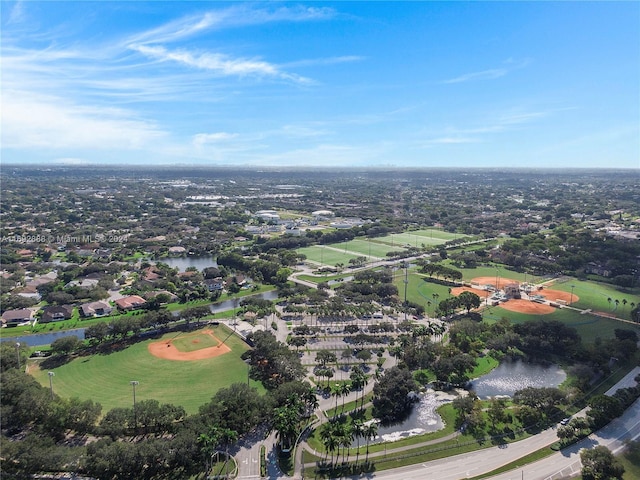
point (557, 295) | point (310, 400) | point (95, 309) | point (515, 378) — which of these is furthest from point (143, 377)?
point (557, 295)

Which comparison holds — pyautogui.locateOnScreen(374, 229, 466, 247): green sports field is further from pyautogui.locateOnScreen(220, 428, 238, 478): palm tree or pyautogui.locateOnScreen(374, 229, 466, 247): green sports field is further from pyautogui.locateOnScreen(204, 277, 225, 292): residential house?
pyautogui.locateOnScreen(220, 428, 238, 478): palm tree

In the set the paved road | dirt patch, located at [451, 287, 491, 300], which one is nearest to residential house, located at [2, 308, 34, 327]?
the paved road

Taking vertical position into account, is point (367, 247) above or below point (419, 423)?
above

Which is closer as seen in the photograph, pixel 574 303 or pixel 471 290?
pixel 574 303

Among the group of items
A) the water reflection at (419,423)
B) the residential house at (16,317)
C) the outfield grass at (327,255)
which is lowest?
the water reflection at (419,423)

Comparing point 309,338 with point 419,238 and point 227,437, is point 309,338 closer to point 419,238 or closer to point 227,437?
point 227,437

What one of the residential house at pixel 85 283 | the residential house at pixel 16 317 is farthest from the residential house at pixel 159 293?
the residential house at pixel 16 317

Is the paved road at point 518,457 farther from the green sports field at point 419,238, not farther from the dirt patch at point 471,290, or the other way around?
the green sports field at point 419,238
